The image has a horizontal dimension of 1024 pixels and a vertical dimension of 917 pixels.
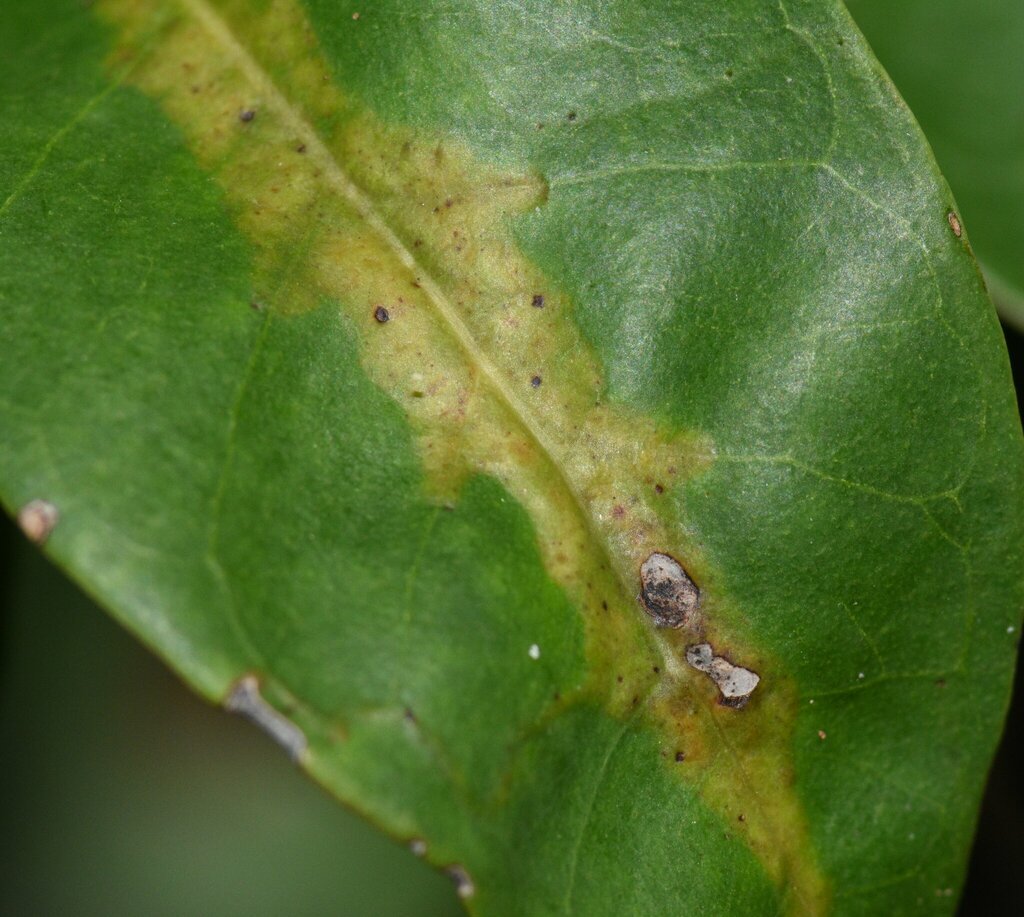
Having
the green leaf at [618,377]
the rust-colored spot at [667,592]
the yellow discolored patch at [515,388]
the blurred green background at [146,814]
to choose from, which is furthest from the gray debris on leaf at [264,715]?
the blurred green background at [146,814]

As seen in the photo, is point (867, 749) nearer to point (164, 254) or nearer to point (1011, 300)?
point (1011, 300)

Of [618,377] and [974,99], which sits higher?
[618,377]

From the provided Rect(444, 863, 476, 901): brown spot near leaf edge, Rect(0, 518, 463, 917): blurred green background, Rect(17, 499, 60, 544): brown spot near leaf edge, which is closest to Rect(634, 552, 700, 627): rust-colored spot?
Rect(444, 863, 476, 901): brown spot near leaf edge

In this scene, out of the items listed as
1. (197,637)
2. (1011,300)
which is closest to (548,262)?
(197,637)

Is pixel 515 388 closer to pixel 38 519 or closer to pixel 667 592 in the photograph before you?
pixel 667 592

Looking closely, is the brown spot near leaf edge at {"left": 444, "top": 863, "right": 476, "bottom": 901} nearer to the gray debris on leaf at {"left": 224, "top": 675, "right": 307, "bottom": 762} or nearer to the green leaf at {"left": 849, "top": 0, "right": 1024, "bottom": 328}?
the gray debris on leaf at {"left": 224, "top": 675, "right": 307, "bottom": 762}

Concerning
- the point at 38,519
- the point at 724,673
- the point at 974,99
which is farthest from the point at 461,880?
the point at 974,99
